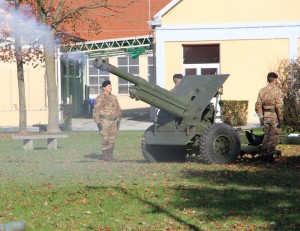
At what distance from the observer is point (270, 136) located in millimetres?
16734

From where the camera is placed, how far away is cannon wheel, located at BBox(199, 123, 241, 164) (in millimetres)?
16094

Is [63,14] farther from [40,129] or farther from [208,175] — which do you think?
[208,175]

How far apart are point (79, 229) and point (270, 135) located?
7.70 meters

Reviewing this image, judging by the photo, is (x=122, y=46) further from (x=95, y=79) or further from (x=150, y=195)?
(x=150, y=195)

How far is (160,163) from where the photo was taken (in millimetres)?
Answer: 16734

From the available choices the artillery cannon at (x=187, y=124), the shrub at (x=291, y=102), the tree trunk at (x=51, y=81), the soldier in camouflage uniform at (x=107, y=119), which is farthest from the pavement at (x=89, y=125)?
the artillery cannon at (x=187, y=124)

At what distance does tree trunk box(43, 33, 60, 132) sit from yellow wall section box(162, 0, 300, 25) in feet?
29.0

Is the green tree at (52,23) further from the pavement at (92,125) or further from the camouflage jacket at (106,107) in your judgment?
the camouflage jacket at (106,107)

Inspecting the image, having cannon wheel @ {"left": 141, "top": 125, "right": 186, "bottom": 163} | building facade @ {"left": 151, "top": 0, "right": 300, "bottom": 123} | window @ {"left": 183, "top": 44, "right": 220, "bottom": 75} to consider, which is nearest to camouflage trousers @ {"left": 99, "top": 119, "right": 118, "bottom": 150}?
cannon wheel @ {"left": 141, "top": 125, "right": 186, "bottom": 163}

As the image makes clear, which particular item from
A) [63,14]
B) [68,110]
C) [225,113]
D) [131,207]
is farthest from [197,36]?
[131,207]

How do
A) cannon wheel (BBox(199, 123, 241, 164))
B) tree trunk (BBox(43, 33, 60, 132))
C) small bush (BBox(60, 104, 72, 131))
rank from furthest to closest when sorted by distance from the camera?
small bush (BBox(60, 104, 72, 131)), tree trunk (BBox(43, 33, 60, 132)), cannon wheel (BBox(199, 123, 241, 164))

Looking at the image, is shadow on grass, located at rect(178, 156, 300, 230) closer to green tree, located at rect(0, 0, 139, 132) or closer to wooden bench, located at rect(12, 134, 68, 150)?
wooden bench, located at rect(12, 134, 68, 150)

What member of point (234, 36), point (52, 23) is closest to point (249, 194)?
point (52, 23)

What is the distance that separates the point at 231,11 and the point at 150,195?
2302 centimetres
